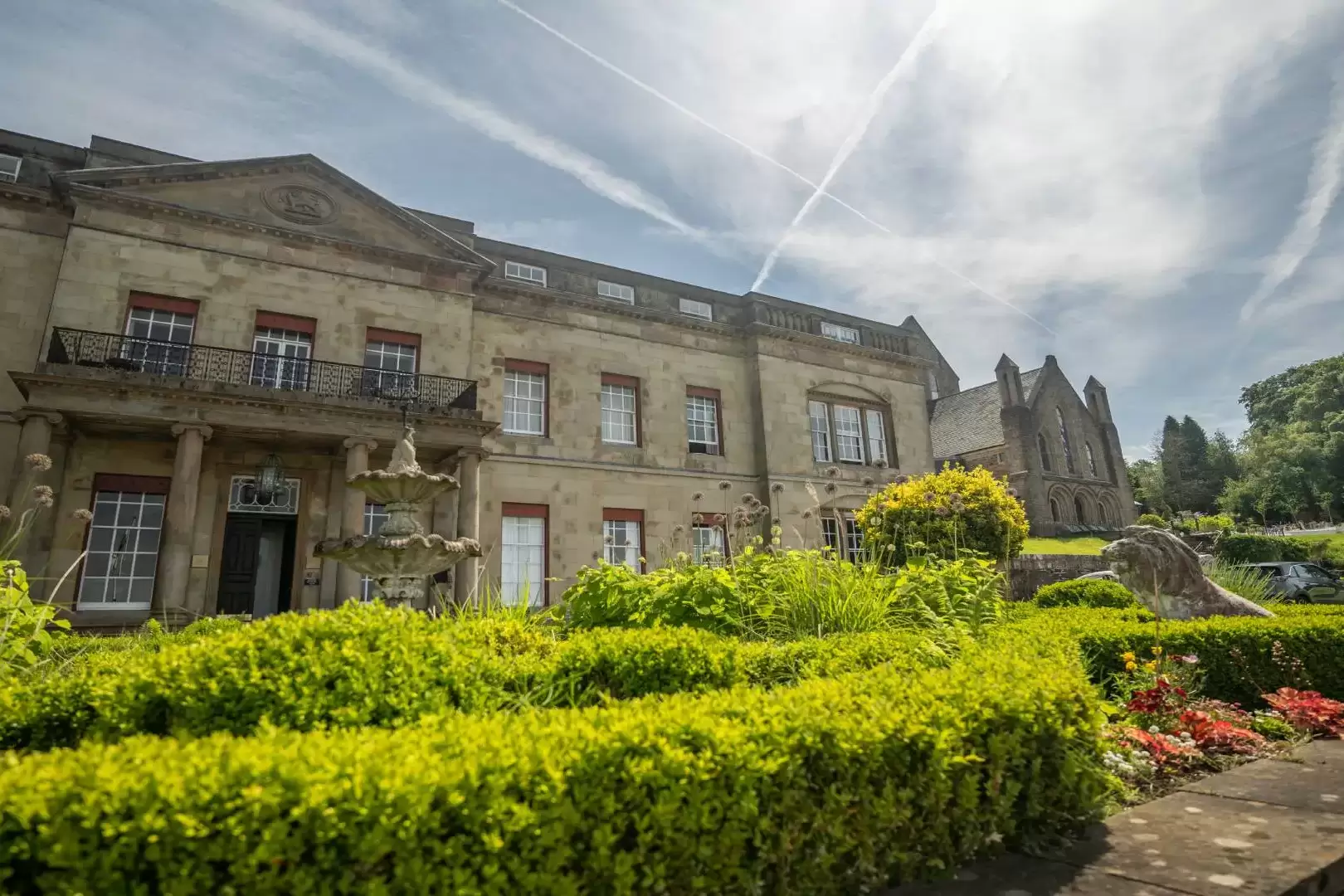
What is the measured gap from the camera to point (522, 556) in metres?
16.0

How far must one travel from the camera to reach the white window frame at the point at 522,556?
52.1ft

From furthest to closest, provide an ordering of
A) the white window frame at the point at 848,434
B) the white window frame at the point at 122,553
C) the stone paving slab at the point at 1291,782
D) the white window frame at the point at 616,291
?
the white window frame at the point at 848,434 < the white window frame at the point at 616,291 < the white window frame at the point at 122,553 < the stone paving slab at the point at 1291,782

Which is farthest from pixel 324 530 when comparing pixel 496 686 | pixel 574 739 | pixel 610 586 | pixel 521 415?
pixel 574 739

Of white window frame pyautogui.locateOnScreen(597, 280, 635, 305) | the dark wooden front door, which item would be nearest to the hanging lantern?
the dark wooden front door

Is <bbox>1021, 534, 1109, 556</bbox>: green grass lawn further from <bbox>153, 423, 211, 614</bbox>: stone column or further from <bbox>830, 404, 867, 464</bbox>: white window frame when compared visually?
<bbox>153, 423, 211, 614</bbox>: stone column

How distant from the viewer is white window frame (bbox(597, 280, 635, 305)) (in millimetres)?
19016

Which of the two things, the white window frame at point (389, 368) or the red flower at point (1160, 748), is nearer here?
the red flower at point (1160, 748)

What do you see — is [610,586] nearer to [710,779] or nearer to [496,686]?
[496,686]

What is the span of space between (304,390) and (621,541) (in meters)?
8.07

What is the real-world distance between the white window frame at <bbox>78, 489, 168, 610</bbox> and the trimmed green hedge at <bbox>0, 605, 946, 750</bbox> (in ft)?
35.0

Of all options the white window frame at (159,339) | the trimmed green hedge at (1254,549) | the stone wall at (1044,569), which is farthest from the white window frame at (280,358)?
the trimmed green hedge at (1254,549)

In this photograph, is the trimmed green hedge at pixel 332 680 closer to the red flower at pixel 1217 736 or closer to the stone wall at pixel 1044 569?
the red flower at pixel 1217 736

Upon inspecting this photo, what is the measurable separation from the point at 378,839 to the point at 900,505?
13495 millimetres

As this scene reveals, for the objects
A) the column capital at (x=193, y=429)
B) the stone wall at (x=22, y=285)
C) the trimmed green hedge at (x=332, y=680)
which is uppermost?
the stone wall at (x=22, y=285)
